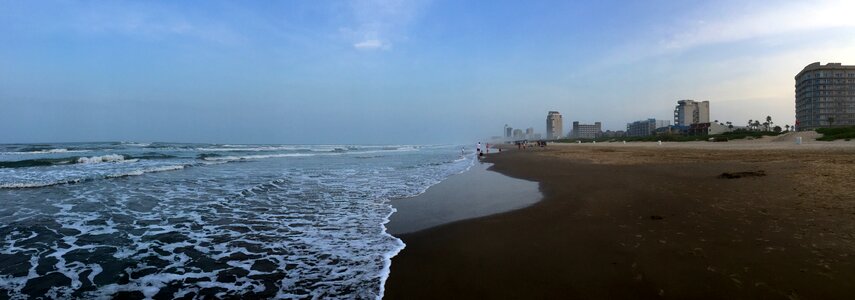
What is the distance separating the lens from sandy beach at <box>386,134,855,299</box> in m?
3.37

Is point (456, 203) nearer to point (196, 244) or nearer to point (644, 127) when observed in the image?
point (196, 244)

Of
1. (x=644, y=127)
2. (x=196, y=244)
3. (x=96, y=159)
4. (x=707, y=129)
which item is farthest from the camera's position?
(x=644, y=127)

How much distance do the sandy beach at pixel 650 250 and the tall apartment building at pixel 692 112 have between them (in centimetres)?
16279

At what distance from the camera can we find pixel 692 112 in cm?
14475

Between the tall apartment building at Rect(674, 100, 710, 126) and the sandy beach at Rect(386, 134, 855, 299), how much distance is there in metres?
163

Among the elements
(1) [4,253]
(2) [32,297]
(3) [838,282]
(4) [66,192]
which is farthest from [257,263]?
(4) [66,192]

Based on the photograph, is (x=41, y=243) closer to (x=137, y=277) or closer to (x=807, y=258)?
(x=137, y=277)

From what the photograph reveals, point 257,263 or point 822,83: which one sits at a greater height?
point 822,83

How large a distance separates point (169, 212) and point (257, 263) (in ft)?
15.5

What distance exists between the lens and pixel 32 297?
3.59 metres

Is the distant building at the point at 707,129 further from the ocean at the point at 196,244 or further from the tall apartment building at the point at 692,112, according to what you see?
the ocean at the point at 196,244

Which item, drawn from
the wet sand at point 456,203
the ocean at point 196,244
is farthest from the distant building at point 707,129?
the ocean at point 196,244

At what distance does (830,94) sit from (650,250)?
125 metres

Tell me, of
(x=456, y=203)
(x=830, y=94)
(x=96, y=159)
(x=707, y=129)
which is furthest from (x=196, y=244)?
(x=830, y=94)
